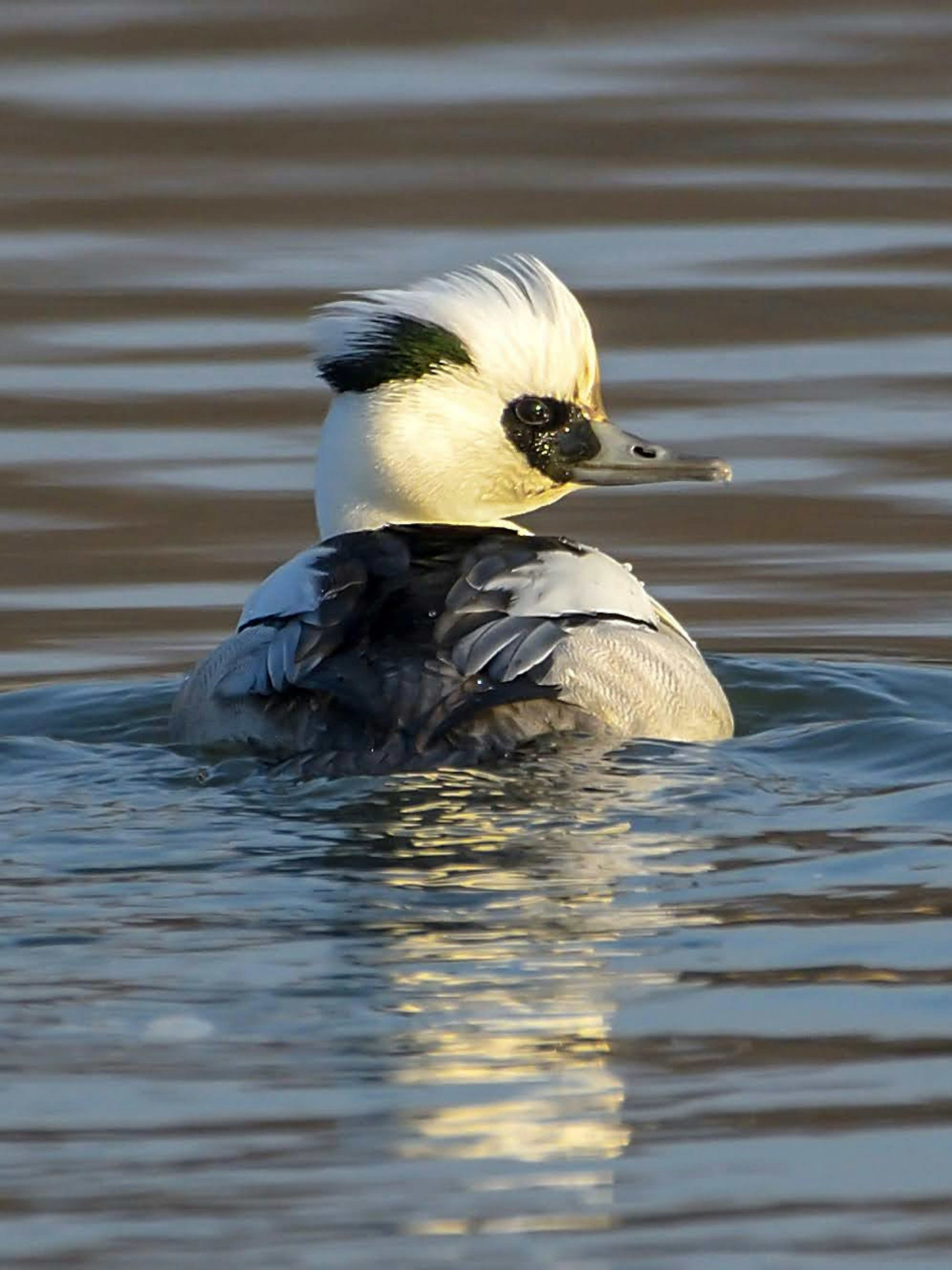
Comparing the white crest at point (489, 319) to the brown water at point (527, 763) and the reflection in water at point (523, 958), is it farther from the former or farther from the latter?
the reflection in water at point (523, 958)

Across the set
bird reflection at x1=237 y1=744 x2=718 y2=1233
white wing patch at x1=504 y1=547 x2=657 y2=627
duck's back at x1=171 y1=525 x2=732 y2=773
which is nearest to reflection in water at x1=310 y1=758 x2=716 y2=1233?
bird reflection at x1=237 y1=744 x2=718 y2=1233

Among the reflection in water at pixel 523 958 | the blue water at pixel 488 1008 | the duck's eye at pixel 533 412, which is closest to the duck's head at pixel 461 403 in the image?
the duck's eye at pixel 533 412

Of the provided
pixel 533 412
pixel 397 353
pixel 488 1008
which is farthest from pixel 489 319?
pixel 488 1008

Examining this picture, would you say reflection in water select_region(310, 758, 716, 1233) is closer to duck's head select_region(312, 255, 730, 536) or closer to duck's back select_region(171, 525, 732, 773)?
duck's back select_region(171, 525, 732, 773)

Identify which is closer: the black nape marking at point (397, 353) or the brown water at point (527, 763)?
the brown water at point (527, 763)

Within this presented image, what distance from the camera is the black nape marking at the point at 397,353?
703cm

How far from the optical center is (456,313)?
7.00 m

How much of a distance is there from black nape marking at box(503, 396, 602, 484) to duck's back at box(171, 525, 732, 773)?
43cm

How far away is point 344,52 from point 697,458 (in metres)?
6.97

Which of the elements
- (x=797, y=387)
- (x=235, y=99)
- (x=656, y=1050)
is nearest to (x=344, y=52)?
(x=235, y=99)

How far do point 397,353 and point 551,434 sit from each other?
53cm

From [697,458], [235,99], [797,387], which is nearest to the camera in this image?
[697,458]

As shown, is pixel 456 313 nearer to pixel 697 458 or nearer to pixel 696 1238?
pixel 697 458

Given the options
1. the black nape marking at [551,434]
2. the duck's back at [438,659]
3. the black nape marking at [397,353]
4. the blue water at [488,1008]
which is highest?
the black nape marking at [397,353]
